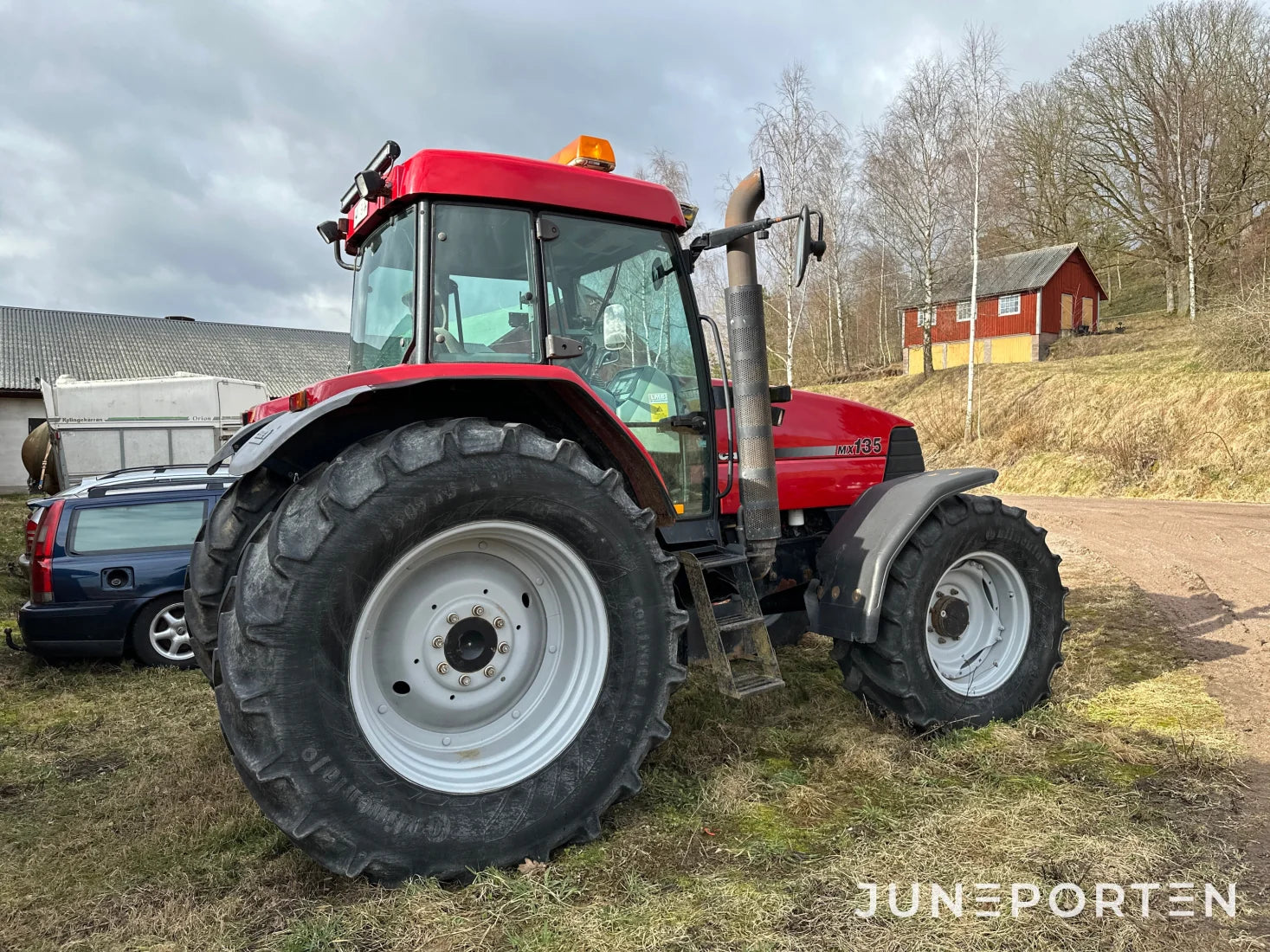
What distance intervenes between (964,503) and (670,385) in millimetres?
1525

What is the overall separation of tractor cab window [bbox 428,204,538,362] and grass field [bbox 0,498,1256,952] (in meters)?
1.77

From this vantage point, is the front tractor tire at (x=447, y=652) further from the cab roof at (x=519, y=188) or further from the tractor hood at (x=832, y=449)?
the tractor hood at (x=832, y=449)

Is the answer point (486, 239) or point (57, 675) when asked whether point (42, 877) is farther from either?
point (57, 675)

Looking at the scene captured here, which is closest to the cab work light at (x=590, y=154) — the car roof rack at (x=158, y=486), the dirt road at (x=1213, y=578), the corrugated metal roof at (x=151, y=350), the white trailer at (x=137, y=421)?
the dirt road at (x=1213, y=578)

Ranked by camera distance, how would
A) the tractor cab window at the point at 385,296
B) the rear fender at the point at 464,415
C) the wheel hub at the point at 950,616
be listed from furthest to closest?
the wheel hub at the point at 950,616
the tractor cab window at the point at 385,296
the rear fender at the point at 464,415

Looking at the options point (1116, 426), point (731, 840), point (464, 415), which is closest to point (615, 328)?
point (464, 415)

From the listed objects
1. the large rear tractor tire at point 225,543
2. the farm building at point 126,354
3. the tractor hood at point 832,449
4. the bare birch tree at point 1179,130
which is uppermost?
the bare birch tree at point 1179,130

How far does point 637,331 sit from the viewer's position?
3414 millimetres

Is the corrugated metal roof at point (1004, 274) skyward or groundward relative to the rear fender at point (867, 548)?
skyward

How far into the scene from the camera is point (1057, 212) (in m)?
35.4

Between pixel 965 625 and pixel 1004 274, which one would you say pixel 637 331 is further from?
pixel 1004 274

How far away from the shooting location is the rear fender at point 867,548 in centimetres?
356

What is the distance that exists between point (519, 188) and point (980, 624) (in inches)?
117

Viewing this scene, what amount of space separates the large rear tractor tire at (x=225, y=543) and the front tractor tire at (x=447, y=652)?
2.39 feet
